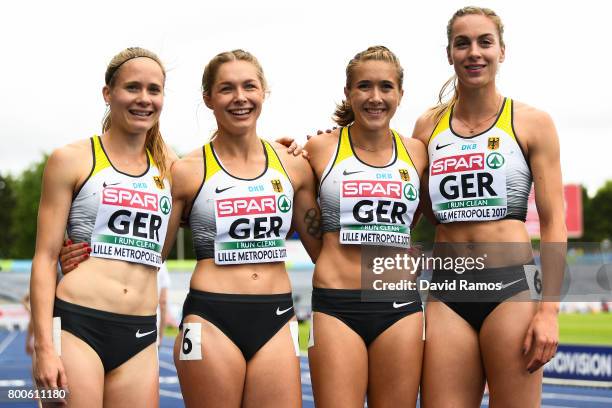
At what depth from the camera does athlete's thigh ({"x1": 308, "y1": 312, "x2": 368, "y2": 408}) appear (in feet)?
15.1

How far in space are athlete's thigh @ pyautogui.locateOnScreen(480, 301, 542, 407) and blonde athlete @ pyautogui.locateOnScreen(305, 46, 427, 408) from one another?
0.37m

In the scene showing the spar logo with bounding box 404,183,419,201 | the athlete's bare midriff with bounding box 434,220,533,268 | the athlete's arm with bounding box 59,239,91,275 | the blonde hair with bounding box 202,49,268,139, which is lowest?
the athlete's arm with bounding box 59,239,91,275

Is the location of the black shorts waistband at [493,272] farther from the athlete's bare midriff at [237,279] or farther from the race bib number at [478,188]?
the athlete's bare midriff at [237,279]

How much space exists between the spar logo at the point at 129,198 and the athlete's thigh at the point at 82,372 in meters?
0.64

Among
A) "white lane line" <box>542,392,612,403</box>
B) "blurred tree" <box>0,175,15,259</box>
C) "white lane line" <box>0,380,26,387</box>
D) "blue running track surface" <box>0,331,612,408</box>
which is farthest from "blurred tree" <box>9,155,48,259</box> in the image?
"white lane line" <box>542,392,612,403</box>

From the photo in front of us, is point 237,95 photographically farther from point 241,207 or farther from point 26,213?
point 26,213

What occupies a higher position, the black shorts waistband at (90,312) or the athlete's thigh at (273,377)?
the black shorts waistband at (90,312)

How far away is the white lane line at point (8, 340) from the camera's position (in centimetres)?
2206

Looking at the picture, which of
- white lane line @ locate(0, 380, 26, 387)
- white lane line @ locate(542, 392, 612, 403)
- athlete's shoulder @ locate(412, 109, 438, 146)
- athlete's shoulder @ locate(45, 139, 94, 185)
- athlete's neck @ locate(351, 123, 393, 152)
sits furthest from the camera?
white lane line @ locate(0, 380, 26, 387)

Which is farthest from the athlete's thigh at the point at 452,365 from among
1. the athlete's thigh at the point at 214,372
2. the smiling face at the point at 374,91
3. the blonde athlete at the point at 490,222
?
the smiling face at the point at 374,91

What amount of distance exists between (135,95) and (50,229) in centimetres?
76

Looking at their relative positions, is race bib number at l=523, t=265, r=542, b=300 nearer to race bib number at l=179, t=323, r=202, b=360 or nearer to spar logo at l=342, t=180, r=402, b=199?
spar logo at l=342, t=180, r=402, b=199

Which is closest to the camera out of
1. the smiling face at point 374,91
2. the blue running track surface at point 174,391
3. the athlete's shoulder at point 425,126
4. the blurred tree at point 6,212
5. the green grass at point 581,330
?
the smiling face at point 374,91

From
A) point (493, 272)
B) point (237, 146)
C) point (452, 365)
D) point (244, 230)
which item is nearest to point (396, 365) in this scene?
point (452, 365)
